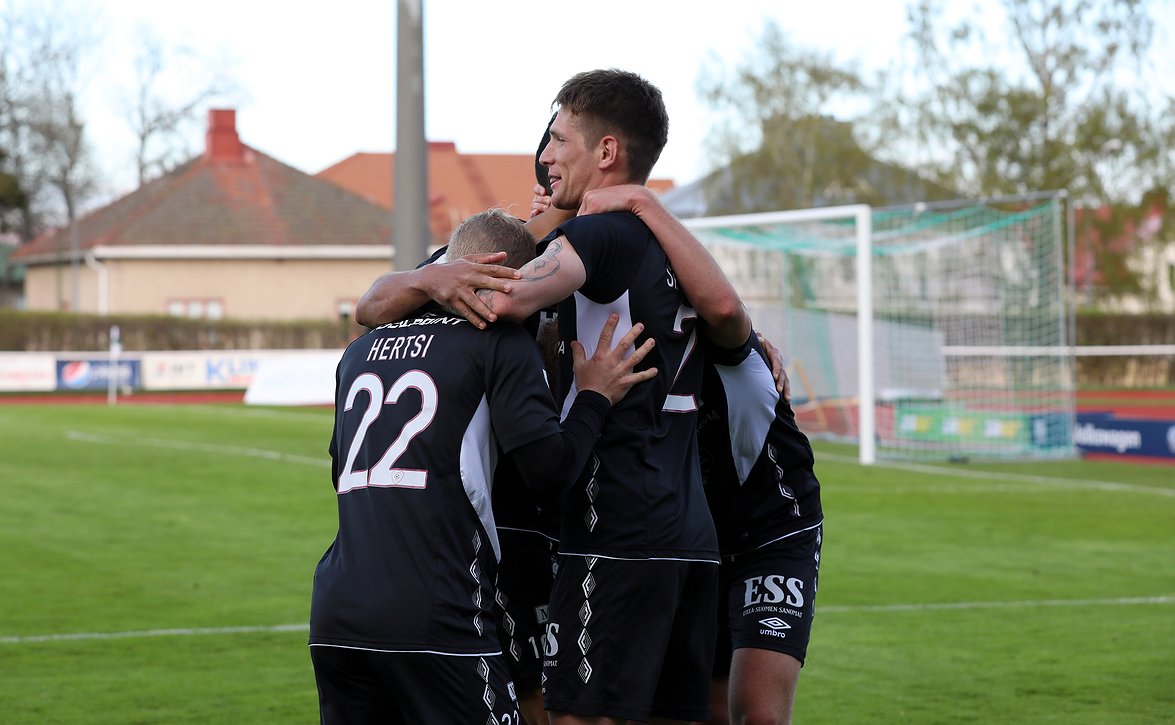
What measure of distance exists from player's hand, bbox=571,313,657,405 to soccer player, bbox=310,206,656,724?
16 cm

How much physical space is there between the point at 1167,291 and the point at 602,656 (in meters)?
47.3

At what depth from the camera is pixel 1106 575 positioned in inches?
379

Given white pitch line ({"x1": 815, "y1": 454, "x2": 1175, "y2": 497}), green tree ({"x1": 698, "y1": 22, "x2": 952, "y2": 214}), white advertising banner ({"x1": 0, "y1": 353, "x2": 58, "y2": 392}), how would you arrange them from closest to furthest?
white pitch line ({"x1": 815, "y1": 454, "x2": 1175, "y2": 497}) → white advertising banner ({"x1": 0, "y1": 353, "x2": 58, "y2": 392}) → green tree ({"x1": 698, "y1": 22, "x2": 952, "y2": 214})

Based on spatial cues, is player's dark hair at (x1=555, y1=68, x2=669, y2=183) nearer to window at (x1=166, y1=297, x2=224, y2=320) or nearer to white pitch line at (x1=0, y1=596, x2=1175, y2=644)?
white pitch line at (x1=0, y1=596, x2=1175, y2=644)

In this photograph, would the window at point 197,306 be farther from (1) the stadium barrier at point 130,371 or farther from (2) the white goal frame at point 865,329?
(2) the white goal frame at point 865,329

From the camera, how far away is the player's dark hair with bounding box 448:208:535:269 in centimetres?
342

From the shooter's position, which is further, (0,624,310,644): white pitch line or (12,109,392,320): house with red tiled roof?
(12,109,392,320): house with red tiled roof

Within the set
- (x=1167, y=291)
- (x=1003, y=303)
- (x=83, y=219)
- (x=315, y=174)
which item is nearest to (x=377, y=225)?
(x=315, y=174)

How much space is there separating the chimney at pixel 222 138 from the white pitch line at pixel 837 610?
4968 cm

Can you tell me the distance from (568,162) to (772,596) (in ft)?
4.55

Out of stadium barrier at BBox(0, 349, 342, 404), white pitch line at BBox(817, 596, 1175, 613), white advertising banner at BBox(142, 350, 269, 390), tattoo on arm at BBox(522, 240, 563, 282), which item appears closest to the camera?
tattoo on arm at BBox(522, 240, 563, 282)

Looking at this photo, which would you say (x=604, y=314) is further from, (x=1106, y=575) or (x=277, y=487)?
(x=277, y=487)

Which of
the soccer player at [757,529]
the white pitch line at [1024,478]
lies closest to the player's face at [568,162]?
the soccer player at [757,529]

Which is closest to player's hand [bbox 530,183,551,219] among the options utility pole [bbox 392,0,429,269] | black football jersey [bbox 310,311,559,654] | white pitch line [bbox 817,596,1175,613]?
black football jersey [bbox 310,311,559,654]
